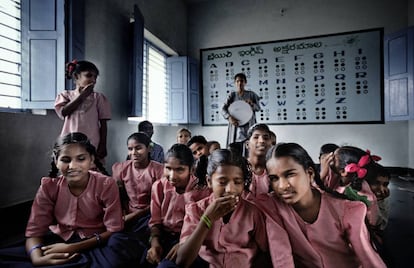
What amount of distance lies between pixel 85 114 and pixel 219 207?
168cm

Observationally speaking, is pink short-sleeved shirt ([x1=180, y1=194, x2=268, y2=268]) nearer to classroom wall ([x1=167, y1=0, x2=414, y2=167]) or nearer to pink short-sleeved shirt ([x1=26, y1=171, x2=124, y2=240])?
pink short-sleeved shirt ([x1=26, y1=171, x2=124, y2=240])

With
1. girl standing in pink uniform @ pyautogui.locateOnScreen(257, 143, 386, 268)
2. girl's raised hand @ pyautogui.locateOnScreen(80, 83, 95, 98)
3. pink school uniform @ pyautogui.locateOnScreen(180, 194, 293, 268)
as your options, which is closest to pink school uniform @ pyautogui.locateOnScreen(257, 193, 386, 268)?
girl standing in pink uniform @ pyautogui.locateOnScreen(257, 143, 386, 268)

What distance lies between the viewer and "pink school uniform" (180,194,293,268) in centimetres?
100

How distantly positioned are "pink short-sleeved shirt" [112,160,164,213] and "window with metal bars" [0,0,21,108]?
4.05 ft

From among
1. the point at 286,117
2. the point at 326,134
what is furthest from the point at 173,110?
the point at 326,134

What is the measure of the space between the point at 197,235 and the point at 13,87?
2.29 m

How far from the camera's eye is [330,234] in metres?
0.96

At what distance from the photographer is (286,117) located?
4.91 meters

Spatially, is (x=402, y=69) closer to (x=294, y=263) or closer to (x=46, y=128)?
(x=294, y=263)

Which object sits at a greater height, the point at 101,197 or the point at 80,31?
the point at 80,31

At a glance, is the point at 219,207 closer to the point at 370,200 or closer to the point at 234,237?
the point at 234,237

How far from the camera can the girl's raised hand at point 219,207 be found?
3.13 feet

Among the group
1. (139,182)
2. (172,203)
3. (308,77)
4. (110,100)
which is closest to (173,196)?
Answer: (172,203)

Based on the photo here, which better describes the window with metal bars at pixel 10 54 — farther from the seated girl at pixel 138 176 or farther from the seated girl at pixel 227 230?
the seated girl at pixel 227 230
